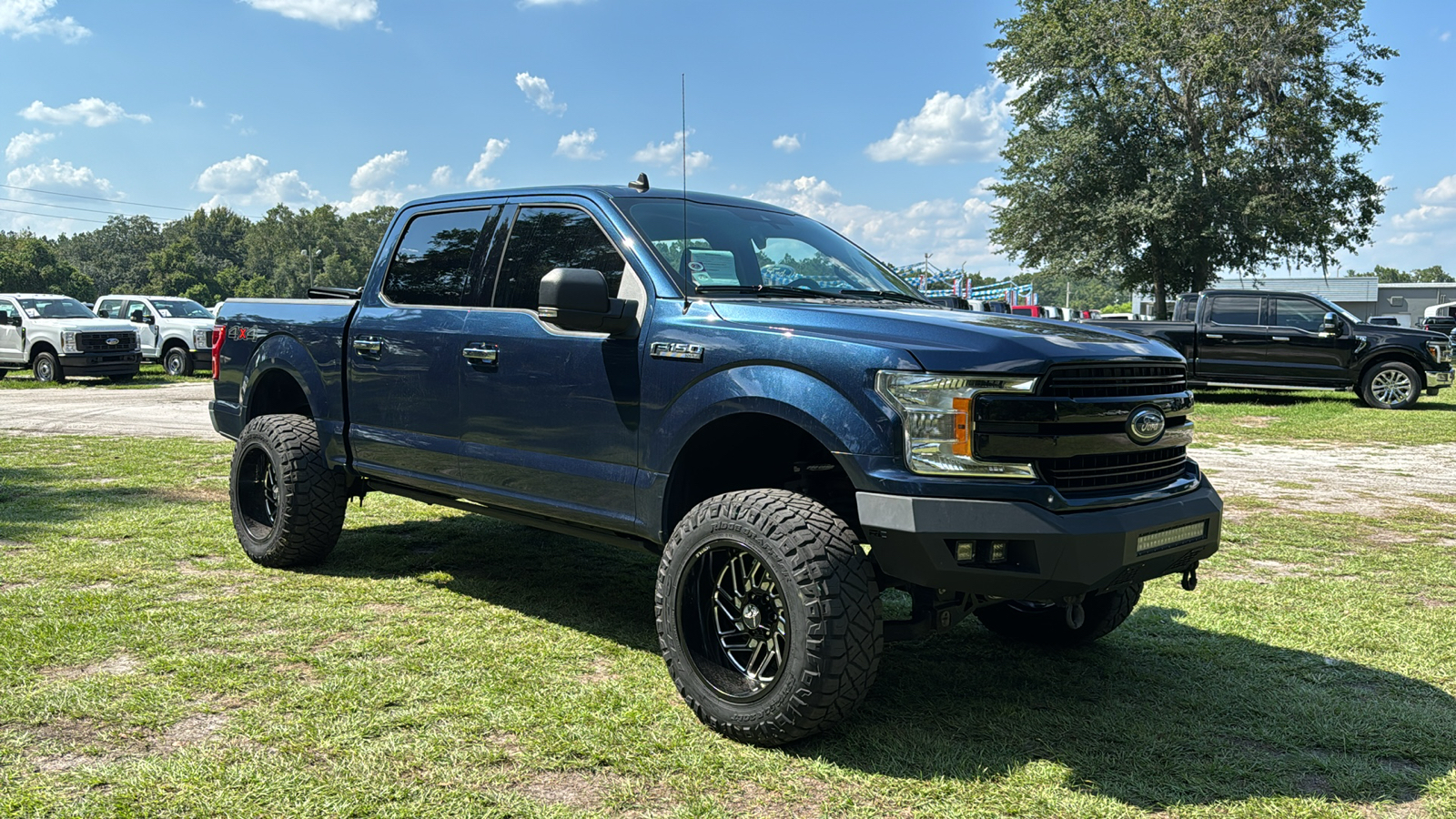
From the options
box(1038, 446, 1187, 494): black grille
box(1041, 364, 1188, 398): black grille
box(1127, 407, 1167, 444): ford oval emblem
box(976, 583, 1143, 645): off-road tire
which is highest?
box(1041, 364, 1188, 398): black grille

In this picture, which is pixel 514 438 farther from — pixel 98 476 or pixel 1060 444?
pixel 98 476

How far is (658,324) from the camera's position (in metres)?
4.20

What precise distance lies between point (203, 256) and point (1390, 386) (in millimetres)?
171975

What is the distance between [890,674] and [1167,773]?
4.08ft

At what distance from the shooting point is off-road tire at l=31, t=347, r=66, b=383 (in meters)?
22.7

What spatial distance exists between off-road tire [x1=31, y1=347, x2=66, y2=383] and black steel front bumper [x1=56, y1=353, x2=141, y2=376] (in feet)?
0.73

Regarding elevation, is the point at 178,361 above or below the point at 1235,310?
below

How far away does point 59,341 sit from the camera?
22.3 metres

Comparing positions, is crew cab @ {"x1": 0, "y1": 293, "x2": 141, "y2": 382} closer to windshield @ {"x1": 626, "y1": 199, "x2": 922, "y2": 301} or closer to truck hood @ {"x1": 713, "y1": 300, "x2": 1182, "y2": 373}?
windshield @ {"x1": 626, "y1": 199, "x2": 922, "y2": 301}

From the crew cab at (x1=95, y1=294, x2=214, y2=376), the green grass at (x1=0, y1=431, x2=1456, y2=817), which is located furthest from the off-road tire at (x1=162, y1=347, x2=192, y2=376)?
the green grass at (x1=0, y1=431, x2=1456, y2=817)

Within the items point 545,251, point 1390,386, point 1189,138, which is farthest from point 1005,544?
point 1189,138

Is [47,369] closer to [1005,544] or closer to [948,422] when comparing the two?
[948,422]

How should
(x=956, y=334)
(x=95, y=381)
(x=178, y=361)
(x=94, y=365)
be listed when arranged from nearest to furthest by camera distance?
(x=956, y=334) < (x=94, y=365) < (x=95, y=381) < (x=178, y=361)

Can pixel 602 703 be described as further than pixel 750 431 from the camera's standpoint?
No
